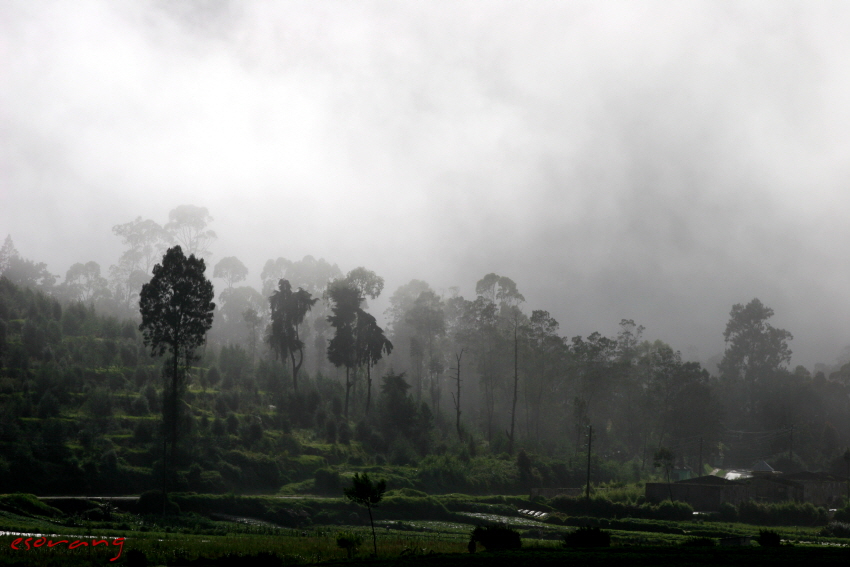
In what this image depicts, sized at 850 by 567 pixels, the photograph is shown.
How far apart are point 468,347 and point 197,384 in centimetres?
4221

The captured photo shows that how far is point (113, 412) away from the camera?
2205 inches

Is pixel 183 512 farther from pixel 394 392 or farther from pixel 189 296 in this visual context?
pixel 394 392

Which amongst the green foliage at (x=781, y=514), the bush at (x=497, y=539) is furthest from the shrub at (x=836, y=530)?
the bush at (x=497, y=539)

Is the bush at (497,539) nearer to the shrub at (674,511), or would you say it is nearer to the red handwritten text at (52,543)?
the red handwritten text at (52,543)

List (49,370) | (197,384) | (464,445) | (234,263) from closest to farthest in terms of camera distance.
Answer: (49,370), (197,384), (464,445), (234,263)

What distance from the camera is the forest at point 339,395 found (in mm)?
52688

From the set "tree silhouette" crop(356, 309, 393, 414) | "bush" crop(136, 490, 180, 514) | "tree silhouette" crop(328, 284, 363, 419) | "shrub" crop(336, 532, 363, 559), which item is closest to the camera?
"shrub" crop(336, 532, 363, 559)

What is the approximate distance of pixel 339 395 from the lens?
7850 cm

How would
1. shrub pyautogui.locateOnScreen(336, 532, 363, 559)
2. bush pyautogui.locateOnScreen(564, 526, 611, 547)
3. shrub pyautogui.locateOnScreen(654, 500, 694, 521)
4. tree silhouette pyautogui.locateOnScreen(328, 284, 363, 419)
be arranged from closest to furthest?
1. shrub pyautogui.locateOnScreen(336, 532, 363, 559)
2. bush pyautogui.locateOnScreen(564, 526, 611, 547)
3. shrub pyautogui.locateOnScreen(654, 500, 694, 521)
4. tree silhouette pyautogui.locateOnScreen(328, 284, 363, 419)

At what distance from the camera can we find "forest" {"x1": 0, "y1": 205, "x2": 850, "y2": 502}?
52.7 m

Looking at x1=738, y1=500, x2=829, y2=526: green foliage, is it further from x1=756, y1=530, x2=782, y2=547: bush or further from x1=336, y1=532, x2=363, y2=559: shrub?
x1=336, y1=532, x2=363, y2=559: shrub

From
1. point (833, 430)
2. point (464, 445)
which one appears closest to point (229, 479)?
point (464, 445)

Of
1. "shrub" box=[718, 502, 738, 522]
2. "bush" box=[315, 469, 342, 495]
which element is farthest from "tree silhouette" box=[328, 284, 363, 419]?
"shrub" box=[718, 502, 738, 522]

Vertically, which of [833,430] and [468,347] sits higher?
[468,347]
